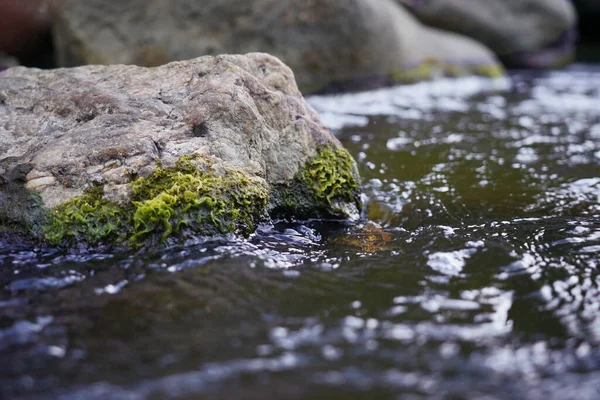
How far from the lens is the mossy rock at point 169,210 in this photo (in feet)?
12.1

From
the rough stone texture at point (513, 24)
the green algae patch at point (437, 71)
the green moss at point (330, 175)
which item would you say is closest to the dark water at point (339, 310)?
the green moss at point (330, 175)

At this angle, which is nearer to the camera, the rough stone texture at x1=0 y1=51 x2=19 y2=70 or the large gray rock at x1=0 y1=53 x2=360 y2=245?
the large gray rock at x1=0 y1=53 x2=360 y2=245

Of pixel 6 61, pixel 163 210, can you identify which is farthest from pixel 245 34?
pixel 163 210

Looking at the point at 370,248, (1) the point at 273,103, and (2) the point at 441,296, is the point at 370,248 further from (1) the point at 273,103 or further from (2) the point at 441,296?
(1) the point at 273,103

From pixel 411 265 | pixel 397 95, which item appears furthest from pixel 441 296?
pixel 397 95

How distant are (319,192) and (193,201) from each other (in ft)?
3.63

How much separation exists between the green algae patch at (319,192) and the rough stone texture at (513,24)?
9.75m

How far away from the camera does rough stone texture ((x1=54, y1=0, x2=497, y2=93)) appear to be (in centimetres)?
838

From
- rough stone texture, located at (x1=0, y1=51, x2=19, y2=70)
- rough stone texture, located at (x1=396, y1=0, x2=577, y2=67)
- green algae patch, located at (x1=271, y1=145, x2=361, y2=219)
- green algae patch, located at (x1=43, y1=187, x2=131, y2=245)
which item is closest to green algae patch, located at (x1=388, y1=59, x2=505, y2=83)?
rough stone texture, located at (x1=396, y1=0, x2=577, y2=67)

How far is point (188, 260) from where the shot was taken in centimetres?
353

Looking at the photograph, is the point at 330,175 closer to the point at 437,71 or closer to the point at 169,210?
the point at 169,210

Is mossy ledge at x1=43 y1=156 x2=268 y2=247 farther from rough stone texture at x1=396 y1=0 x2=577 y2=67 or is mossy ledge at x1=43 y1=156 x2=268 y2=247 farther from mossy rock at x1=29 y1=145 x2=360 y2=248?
rough stone texture at x1=396 y1=0 x2=577 y2=67

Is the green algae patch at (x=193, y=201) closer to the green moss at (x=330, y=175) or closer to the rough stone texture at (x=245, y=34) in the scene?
the green moss at (x=330, y=175)

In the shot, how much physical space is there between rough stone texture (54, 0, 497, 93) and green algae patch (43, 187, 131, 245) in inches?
206
